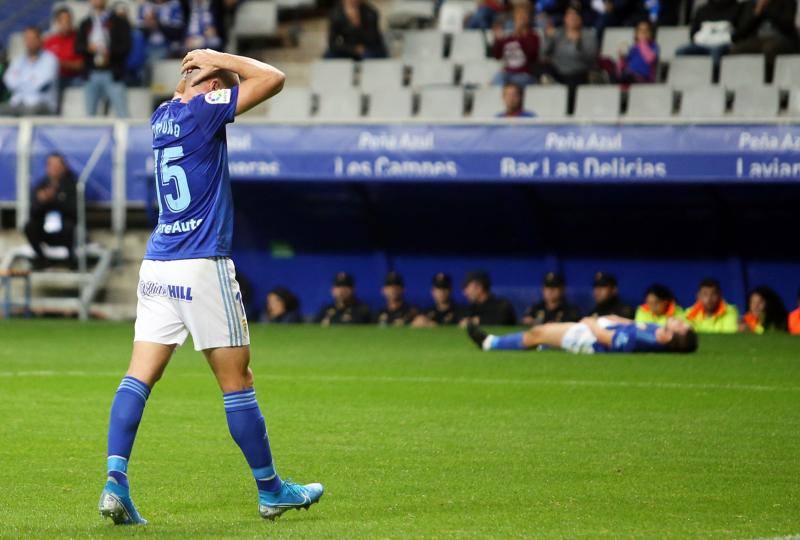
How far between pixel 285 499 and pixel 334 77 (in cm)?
1421

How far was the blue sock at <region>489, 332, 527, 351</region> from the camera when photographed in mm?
14164

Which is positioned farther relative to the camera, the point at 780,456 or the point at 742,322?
the point at 742,322

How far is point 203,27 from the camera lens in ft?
68.3

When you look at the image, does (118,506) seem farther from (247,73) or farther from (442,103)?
(442,103)

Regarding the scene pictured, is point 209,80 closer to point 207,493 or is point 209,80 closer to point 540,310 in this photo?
point 207,493

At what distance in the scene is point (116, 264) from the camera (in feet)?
63.2

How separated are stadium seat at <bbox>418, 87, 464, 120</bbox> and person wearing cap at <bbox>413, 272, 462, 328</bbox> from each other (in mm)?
2024

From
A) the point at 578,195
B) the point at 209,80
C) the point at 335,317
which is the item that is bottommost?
the point at 335,317

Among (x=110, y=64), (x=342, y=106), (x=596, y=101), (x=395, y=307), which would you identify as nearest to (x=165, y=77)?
(x=110, y=64)

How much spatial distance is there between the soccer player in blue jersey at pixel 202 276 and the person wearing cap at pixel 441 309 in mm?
11844

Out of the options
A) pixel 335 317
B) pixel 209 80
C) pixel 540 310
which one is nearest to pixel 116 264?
pixel 335 317

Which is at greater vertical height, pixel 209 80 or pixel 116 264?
pixel 209 80

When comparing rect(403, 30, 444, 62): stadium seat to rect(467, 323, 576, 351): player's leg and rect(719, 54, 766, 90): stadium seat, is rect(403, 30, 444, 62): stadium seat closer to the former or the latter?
rect(719, 54, 766, 90): stadium seat

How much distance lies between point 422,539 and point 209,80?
6.57 ft
